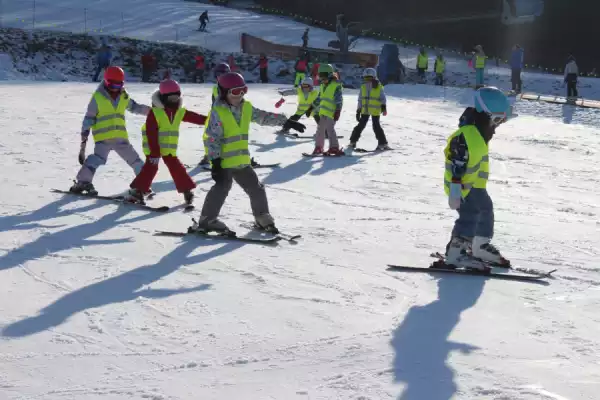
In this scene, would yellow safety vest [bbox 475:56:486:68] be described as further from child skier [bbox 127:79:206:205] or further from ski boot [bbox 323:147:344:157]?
child skier [bbox 127:79:206:205]

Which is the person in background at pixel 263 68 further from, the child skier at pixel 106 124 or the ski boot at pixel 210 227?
the ski boot at pixel 210 227

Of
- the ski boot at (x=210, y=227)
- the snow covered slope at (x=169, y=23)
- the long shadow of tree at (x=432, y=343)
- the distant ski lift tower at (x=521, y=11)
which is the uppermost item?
the distant ski lift tower at (x=521, y=11)

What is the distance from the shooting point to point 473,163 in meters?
6.30

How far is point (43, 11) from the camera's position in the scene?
140 feet

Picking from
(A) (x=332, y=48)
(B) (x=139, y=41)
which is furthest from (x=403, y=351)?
(A) (x=332, y=48)

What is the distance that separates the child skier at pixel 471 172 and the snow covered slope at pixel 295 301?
29 centimetres

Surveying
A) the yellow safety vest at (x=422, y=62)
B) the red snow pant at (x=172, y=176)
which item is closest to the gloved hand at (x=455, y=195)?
the red snow pant at (x=172, y=176)

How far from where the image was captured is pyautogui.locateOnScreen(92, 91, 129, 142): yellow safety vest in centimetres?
909

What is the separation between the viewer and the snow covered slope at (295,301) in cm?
429

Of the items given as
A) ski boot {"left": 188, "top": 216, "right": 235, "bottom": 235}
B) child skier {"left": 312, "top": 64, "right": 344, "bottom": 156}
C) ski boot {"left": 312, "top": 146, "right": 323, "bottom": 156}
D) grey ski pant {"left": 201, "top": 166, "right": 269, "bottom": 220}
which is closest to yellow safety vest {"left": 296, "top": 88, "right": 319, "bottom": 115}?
child skier {"left": 312, "top": 64, "right": 344, "bottom": 156}

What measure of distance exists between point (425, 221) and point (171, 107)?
2801mm

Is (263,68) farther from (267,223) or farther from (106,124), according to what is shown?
(267,223)

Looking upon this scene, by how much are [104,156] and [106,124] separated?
35 cm

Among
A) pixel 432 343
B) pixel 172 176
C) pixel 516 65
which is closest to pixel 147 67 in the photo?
pixel 516 65
